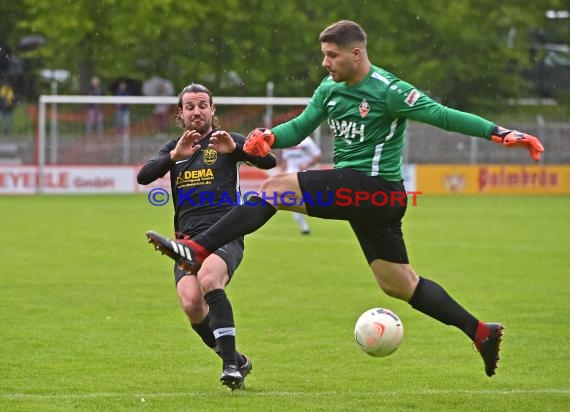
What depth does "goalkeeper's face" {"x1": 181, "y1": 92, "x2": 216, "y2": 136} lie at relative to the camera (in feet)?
24.2

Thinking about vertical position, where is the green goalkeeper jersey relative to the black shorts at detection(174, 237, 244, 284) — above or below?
above

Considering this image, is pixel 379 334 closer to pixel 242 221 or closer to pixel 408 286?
pixel 408 286

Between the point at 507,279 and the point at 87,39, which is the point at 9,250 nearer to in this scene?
the point at 507,279

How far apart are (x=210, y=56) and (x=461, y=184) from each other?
32.9 ft

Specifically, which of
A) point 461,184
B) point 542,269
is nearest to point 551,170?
point 461,184

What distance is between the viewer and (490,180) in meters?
30.9

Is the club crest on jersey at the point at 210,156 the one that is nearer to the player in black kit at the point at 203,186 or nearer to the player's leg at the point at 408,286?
the player in black kit at the point at 203,186

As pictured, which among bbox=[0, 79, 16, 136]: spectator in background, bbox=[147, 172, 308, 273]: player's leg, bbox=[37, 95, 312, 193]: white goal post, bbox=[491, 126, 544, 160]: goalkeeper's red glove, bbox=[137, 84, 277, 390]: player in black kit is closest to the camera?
bbox=[491, 126, 544, 160]: goalkeeper's red glove

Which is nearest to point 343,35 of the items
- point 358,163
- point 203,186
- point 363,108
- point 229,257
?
point 363,108

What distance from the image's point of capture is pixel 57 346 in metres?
8.88

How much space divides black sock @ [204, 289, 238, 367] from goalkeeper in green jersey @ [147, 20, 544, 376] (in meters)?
0.36

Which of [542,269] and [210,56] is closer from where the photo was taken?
[542,269]

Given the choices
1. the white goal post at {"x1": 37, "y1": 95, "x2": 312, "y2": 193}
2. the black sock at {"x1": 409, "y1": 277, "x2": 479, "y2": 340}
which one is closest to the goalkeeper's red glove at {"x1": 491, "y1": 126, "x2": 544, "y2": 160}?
the black sock at {"x1": 409, "y1": 277, "x2": 479, "y2": 340}

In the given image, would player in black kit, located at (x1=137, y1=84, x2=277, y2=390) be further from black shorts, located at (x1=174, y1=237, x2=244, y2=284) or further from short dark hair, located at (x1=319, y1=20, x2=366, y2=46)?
short dark hair, located at (x1=319, y1=20, x2=366, y2=46)
